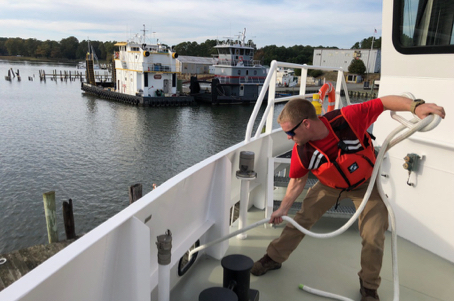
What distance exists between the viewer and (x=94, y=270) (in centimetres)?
158

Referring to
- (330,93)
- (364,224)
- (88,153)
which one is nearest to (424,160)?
(364,224)

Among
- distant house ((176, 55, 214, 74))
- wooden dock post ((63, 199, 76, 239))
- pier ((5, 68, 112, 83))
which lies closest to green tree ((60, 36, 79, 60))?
pier ((5, 68, 112, 83))

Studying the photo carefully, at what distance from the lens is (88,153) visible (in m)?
19.2

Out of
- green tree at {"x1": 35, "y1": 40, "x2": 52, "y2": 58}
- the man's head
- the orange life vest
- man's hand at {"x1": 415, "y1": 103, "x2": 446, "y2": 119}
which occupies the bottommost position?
the orange life vest

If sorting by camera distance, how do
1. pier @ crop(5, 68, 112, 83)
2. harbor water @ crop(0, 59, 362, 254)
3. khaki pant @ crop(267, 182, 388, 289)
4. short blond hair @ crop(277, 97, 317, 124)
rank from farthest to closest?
pier @ crop(5, 68, 112, 83), harbor water @ crop(0, 59, 362, 254), khaki pant @ crop(267, 182, 388, 289), short blond hair @ crop(277, 97, 317, 124)

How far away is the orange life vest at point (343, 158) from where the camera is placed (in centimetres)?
228

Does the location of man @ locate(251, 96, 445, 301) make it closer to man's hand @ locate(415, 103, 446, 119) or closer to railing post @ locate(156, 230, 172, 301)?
man's hand @ locate(415, 103, 446, 119)

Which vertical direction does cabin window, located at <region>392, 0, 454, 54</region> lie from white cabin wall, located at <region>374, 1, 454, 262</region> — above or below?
above

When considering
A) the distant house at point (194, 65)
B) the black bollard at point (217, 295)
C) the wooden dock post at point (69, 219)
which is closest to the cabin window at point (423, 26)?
the black bollard at point (217, 295)

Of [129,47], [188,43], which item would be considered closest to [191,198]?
[129,47]

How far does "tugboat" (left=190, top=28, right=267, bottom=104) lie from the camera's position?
144 ft

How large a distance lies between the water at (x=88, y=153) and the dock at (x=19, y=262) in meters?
2.67

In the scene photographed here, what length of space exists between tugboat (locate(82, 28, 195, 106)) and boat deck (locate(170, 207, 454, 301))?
37266 millimetres

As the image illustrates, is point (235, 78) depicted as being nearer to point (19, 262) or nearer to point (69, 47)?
point (19, 262)
